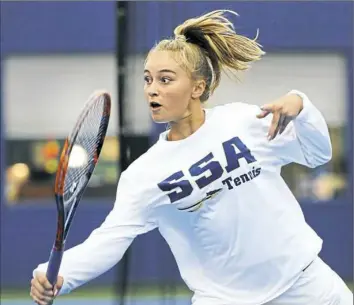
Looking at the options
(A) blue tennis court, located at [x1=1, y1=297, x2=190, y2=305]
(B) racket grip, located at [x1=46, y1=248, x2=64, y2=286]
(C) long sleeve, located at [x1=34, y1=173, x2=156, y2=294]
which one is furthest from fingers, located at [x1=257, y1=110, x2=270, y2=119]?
(A) blue tennis court, located at [x1=1, y1=297, x2=190, y2=305]

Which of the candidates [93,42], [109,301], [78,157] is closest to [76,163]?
[78,157]

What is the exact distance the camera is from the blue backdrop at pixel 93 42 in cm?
752

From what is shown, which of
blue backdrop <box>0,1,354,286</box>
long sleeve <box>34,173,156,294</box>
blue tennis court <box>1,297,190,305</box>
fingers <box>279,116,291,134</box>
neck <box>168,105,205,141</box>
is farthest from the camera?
blue backdrop <box>0,1,354,286</box>

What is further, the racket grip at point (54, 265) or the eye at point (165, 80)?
the eye at point (165, 80)

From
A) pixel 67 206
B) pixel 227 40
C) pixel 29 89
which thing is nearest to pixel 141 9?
pixel 29 89

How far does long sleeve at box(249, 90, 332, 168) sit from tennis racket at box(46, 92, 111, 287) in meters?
0.46

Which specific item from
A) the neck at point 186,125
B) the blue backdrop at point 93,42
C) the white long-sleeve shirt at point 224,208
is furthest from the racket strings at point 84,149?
the blue backdrop at point 93,42

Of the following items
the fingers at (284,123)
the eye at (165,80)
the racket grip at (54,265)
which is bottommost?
the racket grip at (54,265)

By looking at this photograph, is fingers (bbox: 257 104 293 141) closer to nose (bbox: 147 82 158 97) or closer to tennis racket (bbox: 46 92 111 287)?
nose (bbox: 147 82 158 97)

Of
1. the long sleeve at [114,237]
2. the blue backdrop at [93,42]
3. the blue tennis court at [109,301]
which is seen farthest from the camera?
the blue backdrop at [93,42]

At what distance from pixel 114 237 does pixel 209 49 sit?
0.60 meters

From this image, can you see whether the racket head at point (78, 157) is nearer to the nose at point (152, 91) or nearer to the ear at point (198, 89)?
the nose at point (152, 91)

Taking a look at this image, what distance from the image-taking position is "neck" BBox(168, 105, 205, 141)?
284cm

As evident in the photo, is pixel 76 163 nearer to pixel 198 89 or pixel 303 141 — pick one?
pixel 198 89
